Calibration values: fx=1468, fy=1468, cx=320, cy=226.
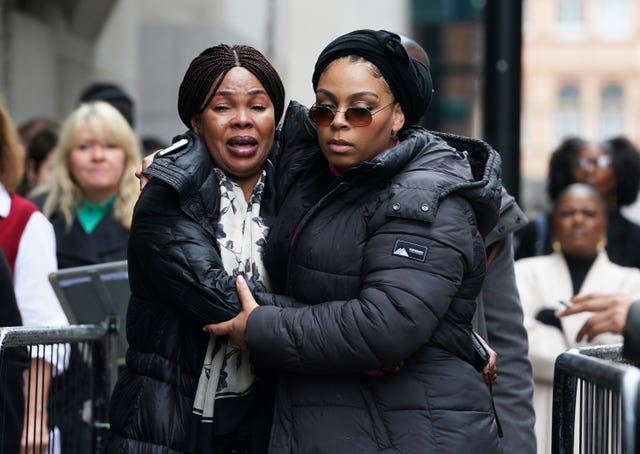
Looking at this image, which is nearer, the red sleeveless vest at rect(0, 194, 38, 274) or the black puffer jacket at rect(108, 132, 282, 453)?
the black puffer jacket at rect(108, 132, 282, 453)

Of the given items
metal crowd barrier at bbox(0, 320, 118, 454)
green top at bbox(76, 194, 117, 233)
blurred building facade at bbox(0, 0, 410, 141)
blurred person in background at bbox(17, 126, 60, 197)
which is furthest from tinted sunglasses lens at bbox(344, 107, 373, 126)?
blurred building facade at bbox(0, 0, 410, 141)

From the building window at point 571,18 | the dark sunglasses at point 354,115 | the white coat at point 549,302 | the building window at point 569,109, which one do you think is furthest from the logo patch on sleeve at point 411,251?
the building window at point 571,18

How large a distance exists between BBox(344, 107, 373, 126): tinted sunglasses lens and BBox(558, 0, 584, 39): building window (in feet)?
230

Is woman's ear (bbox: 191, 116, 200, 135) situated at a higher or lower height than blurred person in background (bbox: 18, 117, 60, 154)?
lower

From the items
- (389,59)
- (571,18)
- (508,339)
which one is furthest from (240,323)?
(571,18)

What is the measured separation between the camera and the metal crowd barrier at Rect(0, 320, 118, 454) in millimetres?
4773

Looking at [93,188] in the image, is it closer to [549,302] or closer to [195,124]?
[549,302]

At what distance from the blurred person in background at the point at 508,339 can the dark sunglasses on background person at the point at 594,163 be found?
13.9ft

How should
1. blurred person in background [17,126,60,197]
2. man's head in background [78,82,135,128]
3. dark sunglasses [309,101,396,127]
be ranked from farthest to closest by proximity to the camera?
blurred person in background [17,126,60,197] < man's head in background [78,82,135,128] < dark sunglasses [309,101,396,127]

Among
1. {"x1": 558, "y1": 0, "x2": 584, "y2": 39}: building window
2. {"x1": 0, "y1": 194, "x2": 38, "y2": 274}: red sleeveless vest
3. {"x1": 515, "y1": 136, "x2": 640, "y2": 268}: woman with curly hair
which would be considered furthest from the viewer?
{"x1": 558, "y1": 0, "x2": 584, "y2": 39}: building window

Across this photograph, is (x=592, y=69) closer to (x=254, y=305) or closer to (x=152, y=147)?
(x=152, y=147)

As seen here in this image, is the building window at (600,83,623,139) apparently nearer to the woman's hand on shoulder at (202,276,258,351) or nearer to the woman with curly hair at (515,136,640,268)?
the woman with curly hair at (515,136,640,268)

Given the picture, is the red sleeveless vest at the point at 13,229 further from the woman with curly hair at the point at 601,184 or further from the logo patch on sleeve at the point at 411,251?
the woman with curly hair at the point at 601,184

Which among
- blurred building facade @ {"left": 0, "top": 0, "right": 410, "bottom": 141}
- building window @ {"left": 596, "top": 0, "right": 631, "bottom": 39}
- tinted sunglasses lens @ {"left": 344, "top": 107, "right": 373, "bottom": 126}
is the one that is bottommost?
tinted sunglasses lens @ {"left": 344, "top": 107, "right": 373, "bottom": 126}
